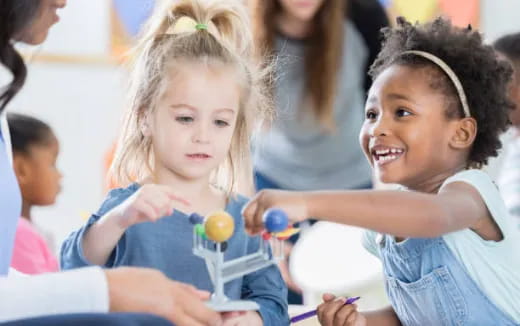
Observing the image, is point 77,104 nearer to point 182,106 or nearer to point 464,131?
point 182,106

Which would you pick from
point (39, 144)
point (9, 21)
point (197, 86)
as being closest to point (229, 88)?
point (197, 86)

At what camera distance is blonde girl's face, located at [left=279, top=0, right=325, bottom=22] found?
2.40m

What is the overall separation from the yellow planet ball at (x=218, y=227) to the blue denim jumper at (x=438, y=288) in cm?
41

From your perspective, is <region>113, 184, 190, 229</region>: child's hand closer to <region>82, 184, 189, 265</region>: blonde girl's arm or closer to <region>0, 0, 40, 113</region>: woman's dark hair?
<region>82, 184, 189, 265</region>: blonde girl's arm

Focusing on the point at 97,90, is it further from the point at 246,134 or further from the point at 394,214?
the point at 394,214

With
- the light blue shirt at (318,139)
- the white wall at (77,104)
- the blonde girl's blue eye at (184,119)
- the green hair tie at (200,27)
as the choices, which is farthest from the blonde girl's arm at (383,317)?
the white wall at (77,104)

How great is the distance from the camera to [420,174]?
1538 mm

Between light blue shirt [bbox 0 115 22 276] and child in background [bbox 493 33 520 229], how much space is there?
137cm

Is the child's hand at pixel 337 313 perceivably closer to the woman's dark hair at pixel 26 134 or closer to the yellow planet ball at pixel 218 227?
the yellow planet ball at pixel 218 227

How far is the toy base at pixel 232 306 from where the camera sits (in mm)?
1248

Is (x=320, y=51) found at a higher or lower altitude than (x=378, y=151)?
higher

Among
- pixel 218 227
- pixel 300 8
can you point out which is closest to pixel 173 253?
pixel 218 227

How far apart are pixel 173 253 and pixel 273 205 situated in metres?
0.34

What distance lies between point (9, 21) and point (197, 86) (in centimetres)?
33
